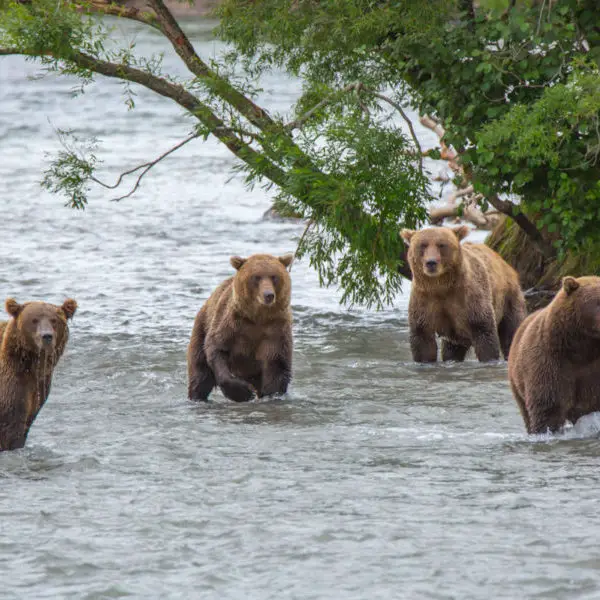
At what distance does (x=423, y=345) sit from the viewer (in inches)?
442

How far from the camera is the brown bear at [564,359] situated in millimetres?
7488

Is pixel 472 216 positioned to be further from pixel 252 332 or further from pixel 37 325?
pixel 37 325

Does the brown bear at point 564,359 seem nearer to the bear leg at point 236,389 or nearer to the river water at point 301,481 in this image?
the river water at point 301,481

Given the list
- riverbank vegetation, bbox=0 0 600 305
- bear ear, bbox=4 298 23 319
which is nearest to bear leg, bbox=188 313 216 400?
bear ear, bbox=4 298 23 319

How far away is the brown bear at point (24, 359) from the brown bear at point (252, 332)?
67.1 inches

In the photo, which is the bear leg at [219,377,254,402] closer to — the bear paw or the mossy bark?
the bear paw

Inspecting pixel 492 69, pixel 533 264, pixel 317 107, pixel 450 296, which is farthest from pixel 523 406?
pixel 533 264

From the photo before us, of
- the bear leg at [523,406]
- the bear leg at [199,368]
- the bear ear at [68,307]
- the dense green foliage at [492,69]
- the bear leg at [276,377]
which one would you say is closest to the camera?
the bear ear at [68,307]

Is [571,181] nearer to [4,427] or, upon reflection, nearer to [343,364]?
[343,364]

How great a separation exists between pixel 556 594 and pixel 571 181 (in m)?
5.91

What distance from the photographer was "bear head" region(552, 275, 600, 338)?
742cm

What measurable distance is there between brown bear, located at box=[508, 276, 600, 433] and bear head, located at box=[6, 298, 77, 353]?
8.15ft

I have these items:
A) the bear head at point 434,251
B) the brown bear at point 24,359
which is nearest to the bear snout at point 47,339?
the brown bear at point 24,359

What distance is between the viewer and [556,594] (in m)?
5.75
